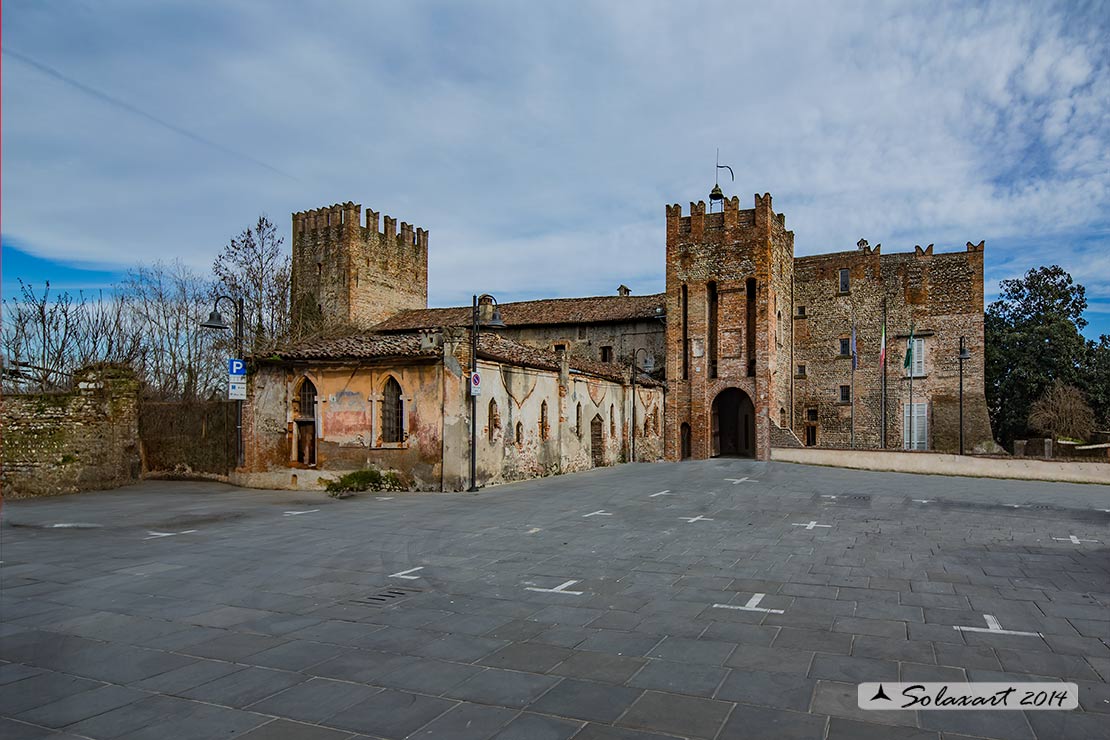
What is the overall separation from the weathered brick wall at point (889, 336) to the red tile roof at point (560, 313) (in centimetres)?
996

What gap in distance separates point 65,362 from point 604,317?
76.0 feet

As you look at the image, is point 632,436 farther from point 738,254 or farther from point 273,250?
point 273,250

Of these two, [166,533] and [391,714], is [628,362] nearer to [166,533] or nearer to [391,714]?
[166,533]

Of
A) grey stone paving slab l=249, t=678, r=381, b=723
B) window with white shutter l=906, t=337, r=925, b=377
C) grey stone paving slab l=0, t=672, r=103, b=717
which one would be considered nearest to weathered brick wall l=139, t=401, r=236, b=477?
grey stone paving slab l=0, t=672, r=103, b=717

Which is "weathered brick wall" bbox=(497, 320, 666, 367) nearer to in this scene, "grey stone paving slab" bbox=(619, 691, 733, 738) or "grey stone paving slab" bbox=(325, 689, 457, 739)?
"grey stone paving slab" bbox=(619, 691, 733, 738)

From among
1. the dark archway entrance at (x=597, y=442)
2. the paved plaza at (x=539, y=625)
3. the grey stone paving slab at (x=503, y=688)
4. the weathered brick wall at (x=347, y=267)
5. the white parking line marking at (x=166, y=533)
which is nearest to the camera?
the paved plaza at (x=539, y=625)

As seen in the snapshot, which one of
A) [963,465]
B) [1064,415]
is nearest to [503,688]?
[963,465]

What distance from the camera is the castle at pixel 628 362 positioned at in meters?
17.8

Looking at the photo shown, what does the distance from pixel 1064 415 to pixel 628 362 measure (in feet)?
75.6

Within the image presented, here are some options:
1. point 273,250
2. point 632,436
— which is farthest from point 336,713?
point 273,250

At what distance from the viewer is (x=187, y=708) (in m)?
4.38

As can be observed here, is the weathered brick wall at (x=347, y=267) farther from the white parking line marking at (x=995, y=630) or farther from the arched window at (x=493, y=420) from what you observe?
the white parking line marking at (x=995, y=630)

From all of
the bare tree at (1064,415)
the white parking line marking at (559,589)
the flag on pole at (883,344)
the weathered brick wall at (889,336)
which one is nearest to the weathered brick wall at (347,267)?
the weathered brick wall at (889,336)

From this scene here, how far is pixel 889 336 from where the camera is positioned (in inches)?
1521
